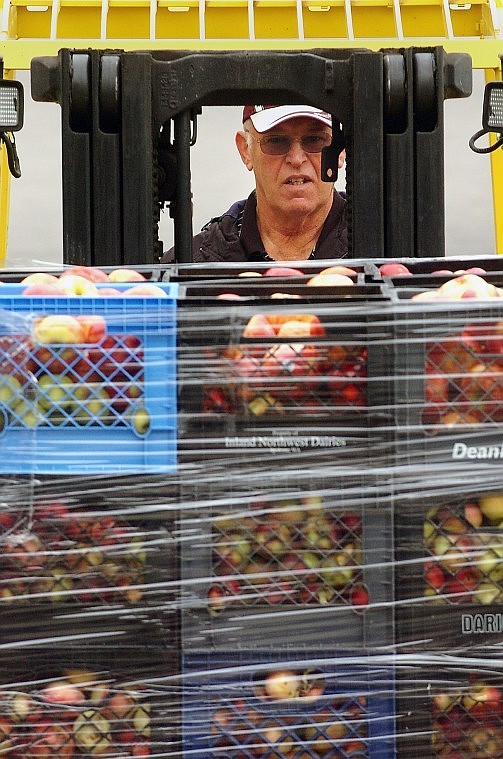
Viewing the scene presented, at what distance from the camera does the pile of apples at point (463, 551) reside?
195 cm

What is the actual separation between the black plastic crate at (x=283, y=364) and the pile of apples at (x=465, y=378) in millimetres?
73

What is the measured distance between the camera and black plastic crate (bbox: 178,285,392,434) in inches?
77.0

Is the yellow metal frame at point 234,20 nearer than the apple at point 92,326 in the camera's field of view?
No

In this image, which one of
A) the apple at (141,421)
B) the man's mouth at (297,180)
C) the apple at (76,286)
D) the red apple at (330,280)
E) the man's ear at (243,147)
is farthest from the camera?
the man's ear at (243,147)

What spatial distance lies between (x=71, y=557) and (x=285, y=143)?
7.69ft

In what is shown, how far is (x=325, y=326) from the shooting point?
6.47ft

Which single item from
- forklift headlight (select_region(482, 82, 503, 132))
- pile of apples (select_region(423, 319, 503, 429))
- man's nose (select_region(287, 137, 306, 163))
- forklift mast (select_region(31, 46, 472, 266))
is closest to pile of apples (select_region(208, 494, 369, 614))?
pile of apples (select_region(423, 319, 503, 429))

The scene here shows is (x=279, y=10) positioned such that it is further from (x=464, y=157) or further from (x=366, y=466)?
(x=366, y=466)

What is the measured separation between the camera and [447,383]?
1.95 m

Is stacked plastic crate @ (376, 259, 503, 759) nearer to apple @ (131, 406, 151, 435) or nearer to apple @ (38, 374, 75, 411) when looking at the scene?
apple @ (131, 406, 151, 435)

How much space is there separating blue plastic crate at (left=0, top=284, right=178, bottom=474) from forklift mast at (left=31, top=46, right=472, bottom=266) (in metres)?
0.90

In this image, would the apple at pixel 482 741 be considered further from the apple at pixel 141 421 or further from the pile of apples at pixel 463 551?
the apple at pixel 141 421

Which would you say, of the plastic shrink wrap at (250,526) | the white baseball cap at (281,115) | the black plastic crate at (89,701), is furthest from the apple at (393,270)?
the white baseball cap at (281,115)

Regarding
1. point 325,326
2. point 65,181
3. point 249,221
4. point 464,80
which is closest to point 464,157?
point 249,221
